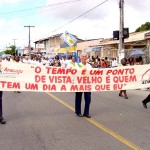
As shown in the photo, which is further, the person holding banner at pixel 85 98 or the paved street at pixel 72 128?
the person holding banner at pixel 85 98

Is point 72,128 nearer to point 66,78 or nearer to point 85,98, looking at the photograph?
point 85,98

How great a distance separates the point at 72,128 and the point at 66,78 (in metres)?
2.39

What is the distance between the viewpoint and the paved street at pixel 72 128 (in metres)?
7.29

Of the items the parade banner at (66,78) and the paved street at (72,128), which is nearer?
the paved street at (72,128)

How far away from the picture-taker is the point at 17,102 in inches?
550

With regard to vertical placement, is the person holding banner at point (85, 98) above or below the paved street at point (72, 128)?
above

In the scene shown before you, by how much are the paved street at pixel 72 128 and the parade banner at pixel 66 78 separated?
769mm

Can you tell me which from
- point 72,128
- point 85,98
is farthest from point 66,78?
point 72,128

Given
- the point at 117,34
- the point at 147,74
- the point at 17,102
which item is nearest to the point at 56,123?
the point at 147,74

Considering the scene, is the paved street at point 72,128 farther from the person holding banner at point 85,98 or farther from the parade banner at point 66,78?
the parade banner at point 66,78

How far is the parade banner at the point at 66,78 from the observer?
413 inches

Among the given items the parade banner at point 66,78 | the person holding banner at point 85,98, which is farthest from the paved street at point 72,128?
the parade banner at point 66,78

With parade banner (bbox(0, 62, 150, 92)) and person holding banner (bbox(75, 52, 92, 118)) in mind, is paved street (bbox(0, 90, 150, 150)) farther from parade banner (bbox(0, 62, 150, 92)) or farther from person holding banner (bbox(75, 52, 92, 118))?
parade banner (bbox(0, 62, 150, 92))

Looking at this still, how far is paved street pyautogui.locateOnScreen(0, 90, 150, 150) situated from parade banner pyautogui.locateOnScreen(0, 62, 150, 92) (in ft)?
2.52
